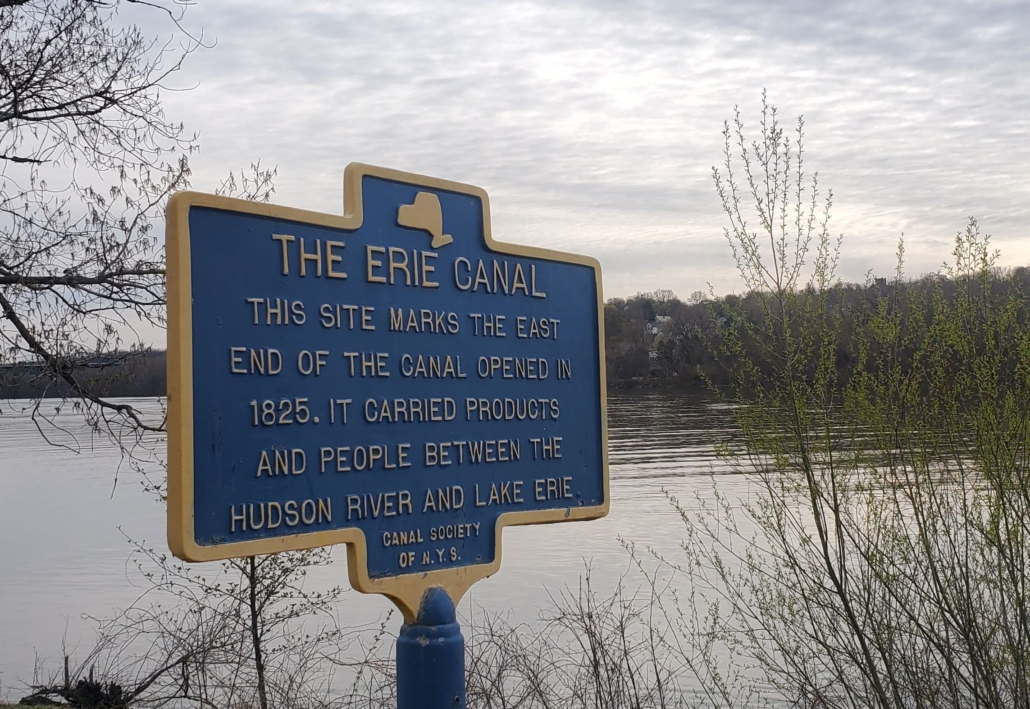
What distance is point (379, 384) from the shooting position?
3217mm

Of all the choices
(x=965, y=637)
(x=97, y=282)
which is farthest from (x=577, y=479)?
(x=97, y=282)

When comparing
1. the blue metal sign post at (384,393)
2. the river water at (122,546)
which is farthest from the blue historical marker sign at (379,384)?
the river water at (122,546)

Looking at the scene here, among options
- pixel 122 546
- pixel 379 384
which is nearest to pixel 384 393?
pixel 379 384

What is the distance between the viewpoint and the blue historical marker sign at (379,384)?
9.22 feet

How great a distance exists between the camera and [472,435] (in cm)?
345

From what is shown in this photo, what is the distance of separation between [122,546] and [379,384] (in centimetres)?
1957

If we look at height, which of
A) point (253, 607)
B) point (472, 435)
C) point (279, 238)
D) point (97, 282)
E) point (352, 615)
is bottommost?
point (352, 615)

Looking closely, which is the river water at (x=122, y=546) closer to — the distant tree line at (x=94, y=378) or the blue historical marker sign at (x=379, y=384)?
the distant tree line at (x=94, y=378)

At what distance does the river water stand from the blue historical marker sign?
4.28 metres

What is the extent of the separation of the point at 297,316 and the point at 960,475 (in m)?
4.70

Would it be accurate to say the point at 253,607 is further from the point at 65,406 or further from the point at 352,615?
the point at 352,615

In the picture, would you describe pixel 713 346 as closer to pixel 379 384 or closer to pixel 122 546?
pixel 379 384

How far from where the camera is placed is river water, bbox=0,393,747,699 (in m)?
14.2

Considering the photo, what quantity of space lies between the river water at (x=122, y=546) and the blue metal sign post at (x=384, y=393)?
4295mm
